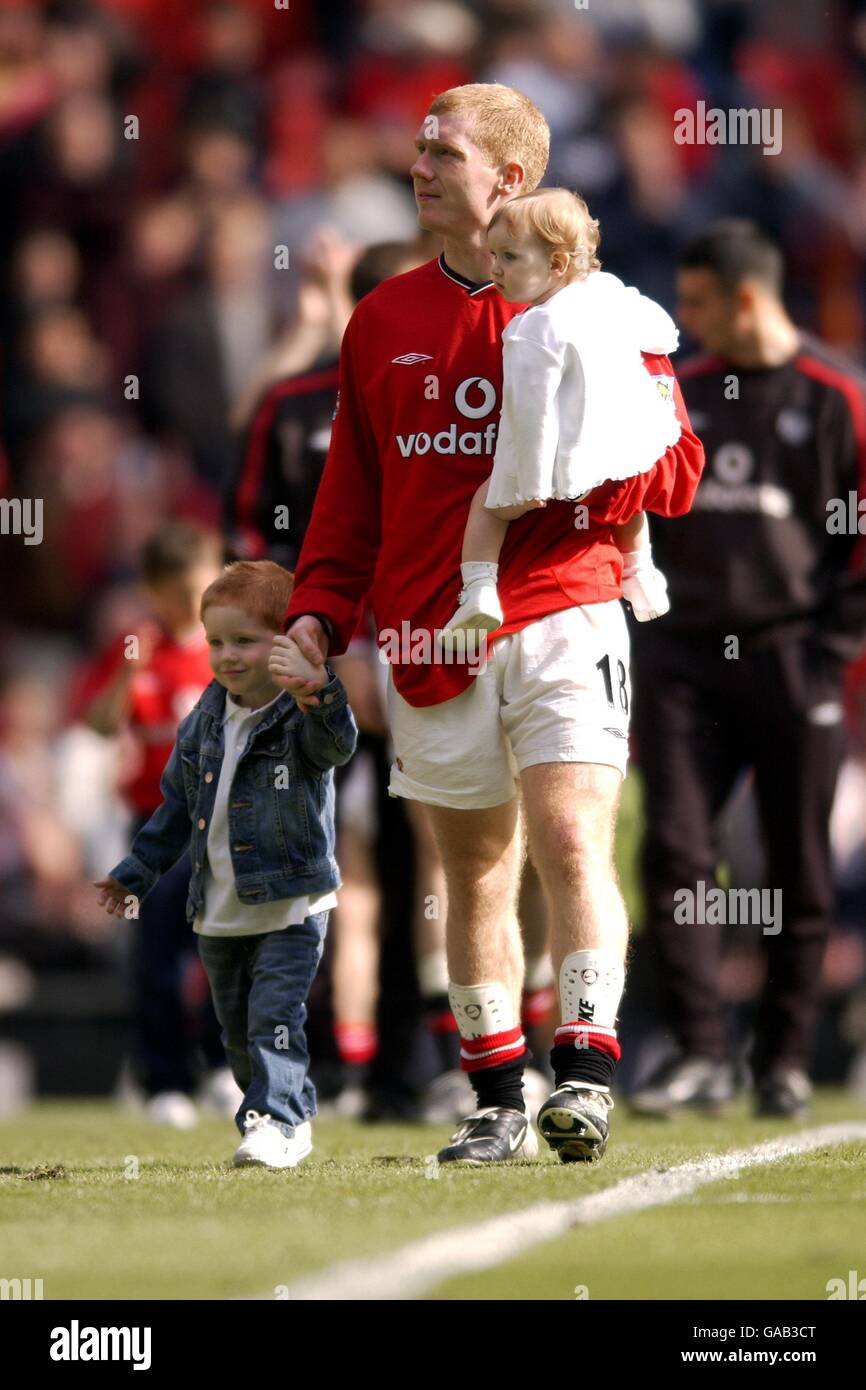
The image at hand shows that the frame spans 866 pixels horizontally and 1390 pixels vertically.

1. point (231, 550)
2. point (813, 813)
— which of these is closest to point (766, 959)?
point (813, 813)

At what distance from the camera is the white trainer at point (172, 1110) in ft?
21.5

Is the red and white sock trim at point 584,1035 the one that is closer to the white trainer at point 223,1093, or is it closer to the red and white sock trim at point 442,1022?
the red and white sock trim at point 442,1022

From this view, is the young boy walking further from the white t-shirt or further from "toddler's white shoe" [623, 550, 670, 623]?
"toddler's white shoe" [623, 550, 670, 623]

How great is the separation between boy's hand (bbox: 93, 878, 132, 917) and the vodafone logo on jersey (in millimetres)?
1040

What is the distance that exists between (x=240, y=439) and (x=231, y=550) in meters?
0.31

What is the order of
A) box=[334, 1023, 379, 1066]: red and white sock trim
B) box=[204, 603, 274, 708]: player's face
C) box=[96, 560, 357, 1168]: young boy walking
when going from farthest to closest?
box=[334, 1023, 379, 1066]: red and white sock trim
box=[204, 603, 274, 708]: player's face
box=[96, 560, 357, 1168]: young boy walking

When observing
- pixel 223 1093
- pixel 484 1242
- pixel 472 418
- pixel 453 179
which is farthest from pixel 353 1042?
pixel 484 1242

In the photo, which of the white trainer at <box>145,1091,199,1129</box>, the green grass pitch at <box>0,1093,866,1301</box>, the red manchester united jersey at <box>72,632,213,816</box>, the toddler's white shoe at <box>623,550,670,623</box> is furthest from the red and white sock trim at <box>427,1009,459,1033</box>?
the toddler's white shoe at <box>623,550,670,623</box>

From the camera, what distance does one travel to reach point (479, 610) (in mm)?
4031

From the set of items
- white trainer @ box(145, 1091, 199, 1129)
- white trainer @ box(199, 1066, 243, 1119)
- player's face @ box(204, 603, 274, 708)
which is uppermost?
player's face @ box(204, 603, 274, 708)

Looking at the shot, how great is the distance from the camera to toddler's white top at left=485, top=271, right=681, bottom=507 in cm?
403

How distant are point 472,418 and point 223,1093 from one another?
342cm

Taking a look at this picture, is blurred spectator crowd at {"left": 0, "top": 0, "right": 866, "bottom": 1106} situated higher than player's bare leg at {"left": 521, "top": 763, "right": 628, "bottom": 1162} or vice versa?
blurred spectator crowd at {"left": 0, "top": 0, "right": 866, "bottom": 1106}

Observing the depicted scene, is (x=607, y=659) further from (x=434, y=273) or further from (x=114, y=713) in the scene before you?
(x=114, y=713)
